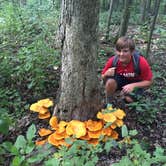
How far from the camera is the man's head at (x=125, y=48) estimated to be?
4.82 metres

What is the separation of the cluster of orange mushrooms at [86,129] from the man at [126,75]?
0.73m

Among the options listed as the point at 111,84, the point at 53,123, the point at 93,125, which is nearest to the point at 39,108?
the point at 53,123

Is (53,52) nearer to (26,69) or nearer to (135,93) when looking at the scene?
(26,69)

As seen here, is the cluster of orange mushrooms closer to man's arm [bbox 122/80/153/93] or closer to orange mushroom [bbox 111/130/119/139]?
orange mushroom [bbox 111/130/119/139]

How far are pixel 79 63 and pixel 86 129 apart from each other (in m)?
0.81

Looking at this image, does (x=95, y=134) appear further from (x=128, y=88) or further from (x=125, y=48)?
(x=125, y=48)

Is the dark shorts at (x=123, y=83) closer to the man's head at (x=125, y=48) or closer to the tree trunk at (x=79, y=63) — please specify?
the man's head at (x=125, y=48)

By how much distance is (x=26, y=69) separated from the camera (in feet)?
16.7

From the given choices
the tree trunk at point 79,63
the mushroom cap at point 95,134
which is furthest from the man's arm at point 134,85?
the mushroom cap at point 95,134

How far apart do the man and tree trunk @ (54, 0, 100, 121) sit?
68 centimetres

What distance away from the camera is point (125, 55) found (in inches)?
192

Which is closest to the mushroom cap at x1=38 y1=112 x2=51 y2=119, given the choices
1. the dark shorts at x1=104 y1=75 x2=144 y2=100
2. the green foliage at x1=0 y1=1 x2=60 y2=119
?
the green foliage at x1=0 y1=1 x2=60 y2=119

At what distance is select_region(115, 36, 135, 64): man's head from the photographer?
4820 millimetres

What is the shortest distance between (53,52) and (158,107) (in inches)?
72.5
